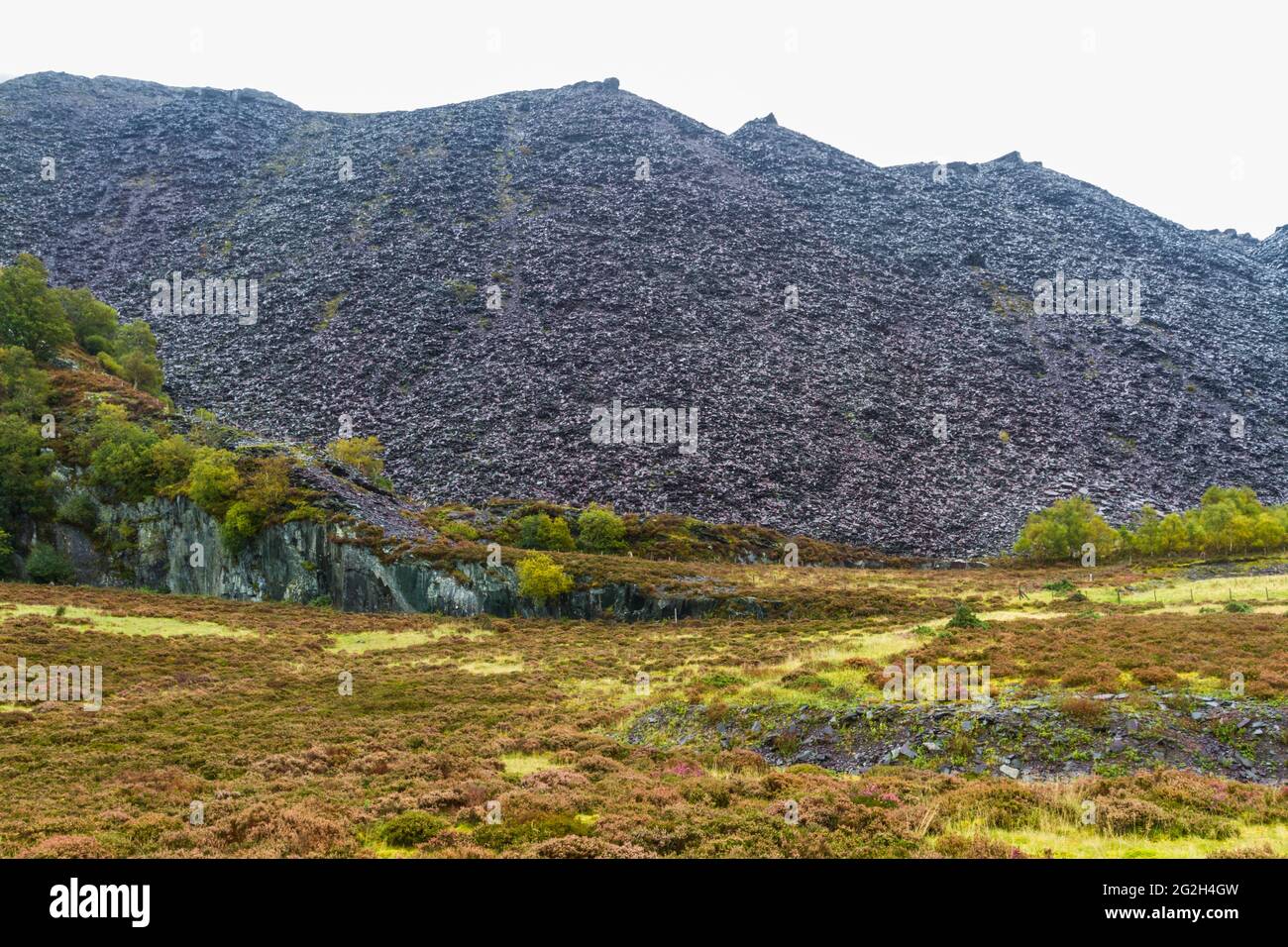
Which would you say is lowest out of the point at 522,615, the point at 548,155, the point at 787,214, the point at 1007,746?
the point at 522,615

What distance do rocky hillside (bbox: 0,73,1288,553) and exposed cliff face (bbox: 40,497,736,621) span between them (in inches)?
1321

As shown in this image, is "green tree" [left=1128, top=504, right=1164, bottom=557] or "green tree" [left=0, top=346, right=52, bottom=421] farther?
"green tree" [left=1128, top=504, right=1164, bottom=557]

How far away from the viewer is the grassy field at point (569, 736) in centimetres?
1419

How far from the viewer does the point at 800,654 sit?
35.0 metres

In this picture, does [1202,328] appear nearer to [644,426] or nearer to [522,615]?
[644,426]

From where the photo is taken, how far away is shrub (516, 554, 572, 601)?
182 feet

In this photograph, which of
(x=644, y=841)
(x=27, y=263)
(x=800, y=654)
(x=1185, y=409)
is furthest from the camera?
(x=1185, y=409)

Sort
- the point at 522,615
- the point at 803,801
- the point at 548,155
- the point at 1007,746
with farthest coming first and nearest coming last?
the point at 548,155 → the point at 522,615 → the point at 1007,746 → the point at 803,801

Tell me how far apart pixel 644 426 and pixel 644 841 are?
9207cm

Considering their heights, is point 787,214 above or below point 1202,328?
above

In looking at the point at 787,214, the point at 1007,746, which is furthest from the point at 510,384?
the point at 1007,746

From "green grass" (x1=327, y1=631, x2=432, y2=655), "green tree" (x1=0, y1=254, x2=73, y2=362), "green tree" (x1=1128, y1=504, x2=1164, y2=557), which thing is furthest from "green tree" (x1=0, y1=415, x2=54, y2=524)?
"green tree" (x1=1128, y1=504, x2=1164, y2=557)

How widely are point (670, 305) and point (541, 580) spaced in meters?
81.0

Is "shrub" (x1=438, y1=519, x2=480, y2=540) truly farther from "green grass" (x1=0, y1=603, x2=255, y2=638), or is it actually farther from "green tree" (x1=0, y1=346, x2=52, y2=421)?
"green tree" (x1=0, y1=346, x2=52, y2=421)
